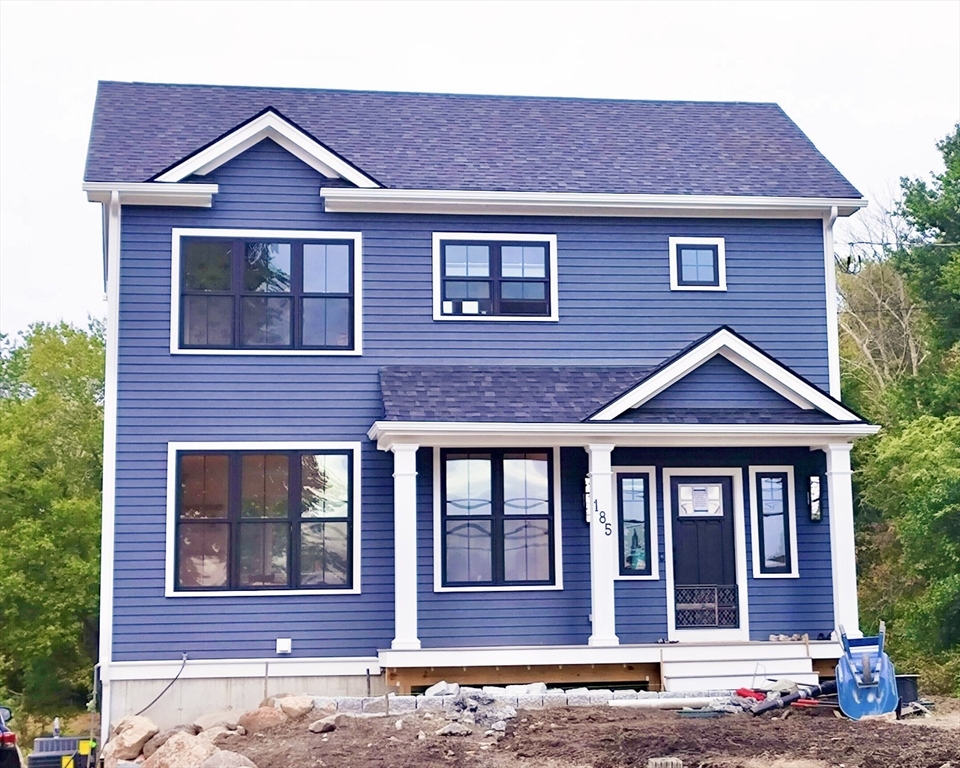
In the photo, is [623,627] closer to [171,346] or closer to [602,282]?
[602,282]

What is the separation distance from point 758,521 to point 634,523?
159cm

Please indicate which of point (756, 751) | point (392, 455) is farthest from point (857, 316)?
point (756, 751)

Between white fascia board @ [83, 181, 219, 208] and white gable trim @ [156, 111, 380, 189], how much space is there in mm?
293

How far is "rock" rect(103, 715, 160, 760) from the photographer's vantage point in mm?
14320

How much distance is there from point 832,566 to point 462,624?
464 centimetres

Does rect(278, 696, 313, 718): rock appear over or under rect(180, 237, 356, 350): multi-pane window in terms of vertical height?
under

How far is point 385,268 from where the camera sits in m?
16.7

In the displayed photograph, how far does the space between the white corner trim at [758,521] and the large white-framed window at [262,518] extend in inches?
195

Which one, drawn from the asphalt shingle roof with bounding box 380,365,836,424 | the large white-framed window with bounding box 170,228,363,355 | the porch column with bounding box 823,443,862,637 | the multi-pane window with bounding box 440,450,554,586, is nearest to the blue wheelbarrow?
the porch column with bounding box 823,443,862,637

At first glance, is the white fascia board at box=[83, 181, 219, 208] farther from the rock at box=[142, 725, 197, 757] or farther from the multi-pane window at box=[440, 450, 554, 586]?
the rock at box=[142, 725, 197, 757]

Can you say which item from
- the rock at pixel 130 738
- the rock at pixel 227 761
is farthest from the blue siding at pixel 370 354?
the rock at pixel 227 761

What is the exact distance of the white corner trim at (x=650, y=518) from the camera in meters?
16.4

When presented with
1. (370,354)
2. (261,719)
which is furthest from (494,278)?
(261,719)

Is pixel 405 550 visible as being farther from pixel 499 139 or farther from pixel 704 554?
pixel 499 139
